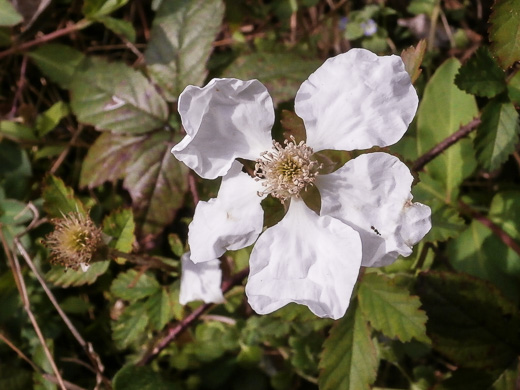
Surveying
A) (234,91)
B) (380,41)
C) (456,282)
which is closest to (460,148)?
(456,282)

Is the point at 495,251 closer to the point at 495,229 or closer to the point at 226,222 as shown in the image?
the point at 495,229

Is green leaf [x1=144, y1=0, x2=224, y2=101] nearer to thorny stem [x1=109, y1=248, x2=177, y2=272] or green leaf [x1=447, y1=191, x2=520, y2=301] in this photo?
thorny stem [x1=109, y1=248, x2=177, y2=272]

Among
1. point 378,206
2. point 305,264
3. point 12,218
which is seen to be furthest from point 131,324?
point 378,206

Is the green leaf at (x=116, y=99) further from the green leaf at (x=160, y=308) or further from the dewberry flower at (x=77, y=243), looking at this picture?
the green leaf at (x=160, y=308)

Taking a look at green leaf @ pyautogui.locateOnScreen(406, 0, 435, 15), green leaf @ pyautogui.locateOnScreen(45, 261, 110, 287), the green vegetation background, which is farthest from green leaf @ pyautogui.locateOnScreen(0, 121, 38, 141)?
green leaf @ pyautogui.locateOnScreen(406, 0, 435, 15)

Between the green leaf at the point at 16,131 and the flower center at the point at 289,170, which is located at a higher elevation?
the flower center at the point at 289,170

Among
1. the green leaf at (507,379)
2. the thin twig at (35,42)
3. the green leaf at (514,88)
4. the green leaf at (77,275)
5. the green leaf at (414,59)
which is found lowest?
the green leaf at (507,379)

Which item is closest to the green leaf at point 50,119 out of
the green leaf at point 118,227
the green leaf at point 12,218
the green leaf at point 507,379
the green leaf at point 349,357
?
the green leaf at point 12,218

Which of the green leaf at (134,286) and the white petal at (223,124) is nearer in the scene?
the white petal at (223,124)
